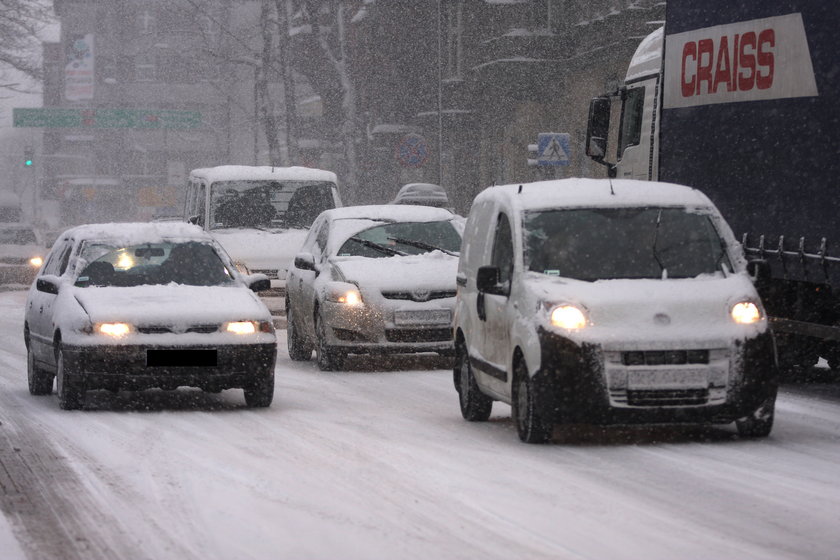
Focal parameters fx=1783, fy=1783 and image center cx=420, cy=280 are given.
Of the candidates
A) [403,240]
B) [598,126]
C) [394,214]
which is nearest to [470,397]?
[598,126]

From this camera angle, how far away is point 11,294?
3322 centimetres

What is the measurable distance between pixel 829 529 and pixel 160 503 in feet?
10.1

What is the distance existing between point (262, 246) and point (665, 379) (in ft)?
47.9

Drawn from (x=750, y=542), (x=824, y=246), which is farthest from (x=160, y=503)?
(x=824, y=246)

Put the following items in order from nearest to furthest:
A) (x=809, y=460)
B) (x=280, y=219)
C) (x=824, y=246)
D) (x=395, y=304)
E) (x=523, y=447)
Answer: (x=809, y=460) → (x=523, y=447) → (x=824, y=246) → (x=395, y=304) → (x=280, y=219)

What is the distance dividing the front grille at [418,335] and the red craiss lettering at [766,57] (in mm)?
4271

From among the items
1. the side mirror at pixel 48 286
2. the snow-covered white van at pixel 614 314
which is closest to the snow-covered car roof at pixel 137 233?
the side mirror at pixel 48 286

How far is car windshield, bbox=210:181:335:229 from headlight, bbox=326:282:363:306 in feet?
27.8

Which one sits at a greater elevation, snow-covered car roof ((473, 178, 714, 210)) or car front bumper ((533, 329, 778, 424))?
snow-covered car roof ((473, 178, 714, 210))

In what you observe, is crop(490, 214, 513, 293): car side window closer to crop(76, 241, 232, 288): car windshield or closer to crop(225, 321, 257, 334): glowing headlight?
A: crop(225, 321, 257, 334): glowing headlight

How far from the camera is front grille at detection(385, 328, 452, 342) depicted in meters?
16.4

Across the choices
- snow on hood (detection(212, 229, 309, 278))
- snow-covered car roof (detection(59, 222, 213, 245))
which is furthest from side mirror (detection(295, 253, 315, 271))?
snow on hood (detection(212, 229, 309, 278))

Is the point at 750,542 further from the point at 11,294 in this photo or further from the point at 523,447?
the point at 11,294

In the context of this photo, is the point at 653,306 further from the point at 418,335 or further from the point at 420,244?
the point at 420,244
